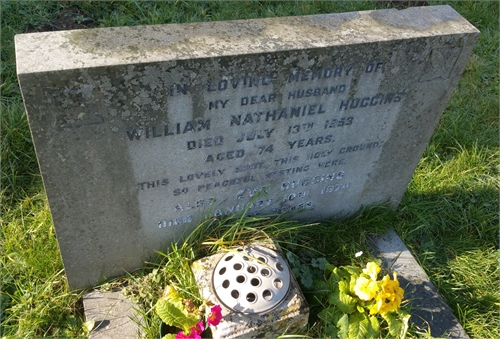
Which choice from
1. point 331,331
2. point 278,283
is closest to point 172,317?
point 278,283

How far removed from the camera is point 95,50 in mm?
1580

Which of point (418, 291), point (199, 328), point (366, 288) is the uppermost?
point (366, 288)

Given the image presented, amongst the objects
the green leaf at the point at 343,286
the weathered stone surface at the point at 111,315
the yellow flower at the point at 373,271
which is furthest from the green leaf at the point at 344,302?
the weathered stone surface at the point at 111,315

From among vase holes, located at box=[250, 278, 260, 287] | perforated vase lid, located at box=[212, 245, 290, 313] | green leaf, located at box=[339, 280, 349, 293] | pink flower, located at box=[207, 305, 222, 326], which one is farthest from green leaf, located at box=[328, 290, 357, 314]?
pink flower, located at box=[207, 305, 222, 326]

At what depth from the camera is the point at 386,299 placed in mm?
2035

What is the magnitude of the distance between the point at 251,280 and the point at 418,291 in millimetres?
928

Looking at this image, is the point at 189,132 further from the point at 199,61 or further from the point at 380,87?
the point at 380,87

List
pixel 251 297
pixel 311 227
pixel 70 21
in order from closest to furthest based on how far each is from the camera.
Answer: pixel 251 297
pixel 311 227
pixel 70 21

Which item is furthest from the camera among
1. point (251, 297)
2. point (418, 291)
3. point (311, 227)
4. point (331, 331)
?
point (311, 227)

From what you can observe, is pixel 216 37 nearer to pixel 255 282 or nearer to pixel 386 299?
pixel 255 282

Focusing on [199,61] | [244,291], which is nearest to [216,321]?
[244,291]

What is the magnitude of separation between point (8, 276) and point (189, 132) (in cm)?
126

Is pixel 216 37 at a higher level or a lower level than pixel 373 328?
higher

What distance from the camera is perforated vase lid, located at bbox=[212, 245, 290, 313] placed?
1.94m
